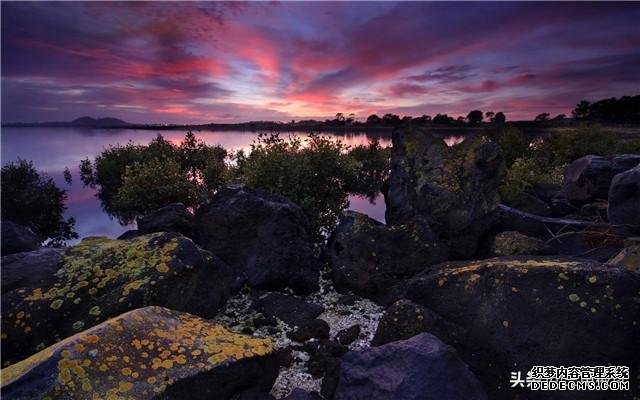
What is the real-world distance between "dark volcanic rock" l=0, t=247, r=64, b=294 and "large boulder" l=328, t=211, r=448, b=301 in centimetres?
710

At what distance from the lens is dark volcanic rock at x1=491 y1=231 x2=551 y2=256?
10.8 meters

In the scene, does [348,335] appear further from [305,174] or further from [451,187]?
[305,174]

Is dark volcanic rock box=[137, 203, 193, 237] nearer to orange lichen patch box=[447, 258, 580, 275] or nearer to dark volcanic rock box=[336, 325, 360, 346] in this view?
dark volcanic rock box=[336, 325, 360, 346]

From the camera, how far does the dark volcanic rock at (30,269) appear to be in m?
7.73

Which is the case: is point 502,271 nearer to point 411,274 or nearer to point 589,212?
point 411,274

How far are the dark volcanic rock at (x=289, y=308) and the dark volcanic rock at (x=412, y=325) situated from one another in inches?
99.1

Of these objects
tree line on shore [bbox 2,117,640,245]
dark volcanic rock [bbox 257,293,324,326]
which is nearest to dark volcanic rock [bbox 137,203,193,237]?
dark volcanic rock [bbox 257,293,324,326]

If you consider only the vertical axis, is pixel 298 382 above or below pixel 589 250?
below

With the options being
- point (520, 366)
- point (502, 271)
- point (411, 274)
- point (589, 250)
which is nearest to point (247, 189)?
point (411, 274)

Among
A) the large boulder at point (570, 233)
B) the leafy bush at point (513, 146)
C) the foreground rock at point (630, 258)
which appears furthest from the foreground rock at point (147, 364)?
the leafy bush at point (513, 146)

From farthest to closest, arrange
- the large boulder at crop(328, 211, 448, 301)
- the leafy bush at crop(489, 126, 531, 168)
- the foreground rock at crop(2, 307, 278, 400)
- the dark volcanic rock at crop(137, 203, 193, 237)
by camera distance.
Answer: the leafy bush at crop(489, 126, 531, 168)
the dark volcanic rock at crop(137, 203, 193, 237)
the large boulder at crop(328, 211, 448, 301)
the foreground rock at crop(2, 307, 278, 400)

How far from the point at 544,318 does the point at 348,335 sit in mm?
3906

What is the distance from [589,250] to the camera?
37.8 ft

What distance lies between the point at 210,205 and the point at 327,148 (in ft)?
38.9
